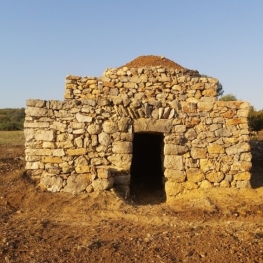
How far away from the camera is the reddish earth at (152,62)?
12609 millimetres

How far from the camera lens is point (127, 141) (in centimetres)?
801

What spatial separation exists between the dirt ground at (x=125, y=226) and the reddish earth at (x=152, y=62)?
5455mm

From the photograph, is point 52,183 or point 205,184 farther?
point 205,184

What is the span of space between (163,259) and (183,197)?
382 cm

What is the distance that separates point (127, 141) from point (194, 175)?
1770mm

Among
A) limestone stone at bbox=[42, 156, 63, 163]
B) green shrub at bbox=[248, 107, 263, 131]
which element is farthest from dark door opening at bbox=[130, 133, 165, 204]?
green shrub at bbox=[248, 107, 263, 131]

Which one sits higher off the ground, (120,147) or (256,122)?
(256,122)

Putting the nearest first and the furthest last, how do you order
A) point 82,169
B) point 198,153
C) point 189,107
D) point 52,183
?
point 52,183
point 82,169
point 198,153
point 189,107

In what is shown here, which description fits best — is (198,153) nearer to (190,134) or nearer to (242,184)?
(190,134)

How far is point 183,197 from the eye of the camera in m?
7.88

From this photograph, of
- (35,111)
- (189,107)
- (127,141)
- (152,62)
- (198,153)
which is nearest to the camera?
(35,111)

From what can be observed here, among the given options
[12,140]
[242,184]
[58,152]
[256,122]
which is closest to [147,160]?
[242,184]

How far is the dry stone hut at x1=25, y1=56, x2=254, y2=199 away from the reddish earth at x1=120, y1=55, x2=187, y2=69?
411cm

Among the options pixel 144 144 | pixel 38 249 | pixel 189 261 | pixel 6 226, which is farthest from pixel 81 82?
pixel 189 261
